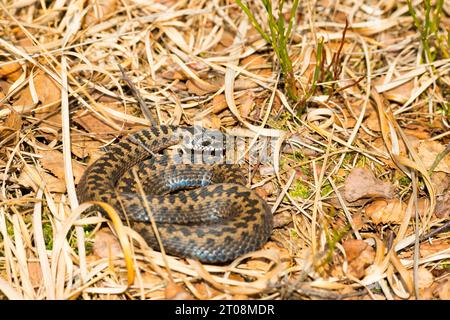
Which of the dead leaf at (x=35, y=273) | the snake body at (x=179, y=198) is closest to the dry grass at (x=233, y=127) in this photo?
the dead leaf at (x=35, y=273)

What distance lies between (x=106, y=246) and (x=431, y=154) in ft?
11.7

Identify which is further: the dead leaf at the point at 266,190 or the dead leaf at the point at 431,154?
the dead leaf at the point at 431,154

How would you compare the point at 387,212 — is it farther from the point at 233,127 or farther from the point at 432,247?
the point at 233,127

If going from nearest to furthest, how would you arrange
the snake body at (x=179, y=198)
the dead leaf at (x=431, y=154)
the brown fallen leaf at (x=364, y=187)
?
the snake body at (x=179, y=198), the brown fallen leaf at (x=364, y=187), the dead leaf at (x=431, y=154)

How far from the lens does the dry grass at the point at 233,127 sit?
14.9 feet

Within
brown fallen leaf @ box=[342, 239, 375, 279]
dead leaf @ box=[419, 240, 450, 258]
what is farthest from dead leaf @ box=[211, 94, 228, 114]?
dead leaf @ box=[419, 240, 450, 258]

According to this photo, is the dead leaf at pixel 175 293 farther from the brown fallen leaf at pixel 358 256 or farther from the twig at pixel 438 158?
the twig at pixel 438 158

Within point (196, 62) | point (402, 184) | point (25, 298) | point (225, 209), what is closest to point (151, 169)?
point (225, 209)

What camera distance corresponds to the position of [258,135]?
5895mm

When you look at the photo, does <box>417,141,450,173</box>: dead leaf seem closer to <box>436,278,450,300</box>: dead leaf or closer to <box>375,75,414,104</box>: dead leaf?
<box>375,75,414,104</box>: dead leaf

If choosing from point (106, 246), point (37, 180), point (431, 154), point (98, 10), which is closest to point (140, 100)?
point (37, 180)

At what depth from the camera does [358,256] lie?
4.76 meters

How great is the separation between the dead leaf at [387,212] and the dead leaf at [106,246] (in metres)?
2.43

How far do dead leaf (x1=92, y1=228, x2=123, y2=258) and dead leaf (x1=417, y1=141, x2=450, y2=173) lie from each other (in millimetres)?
3325
